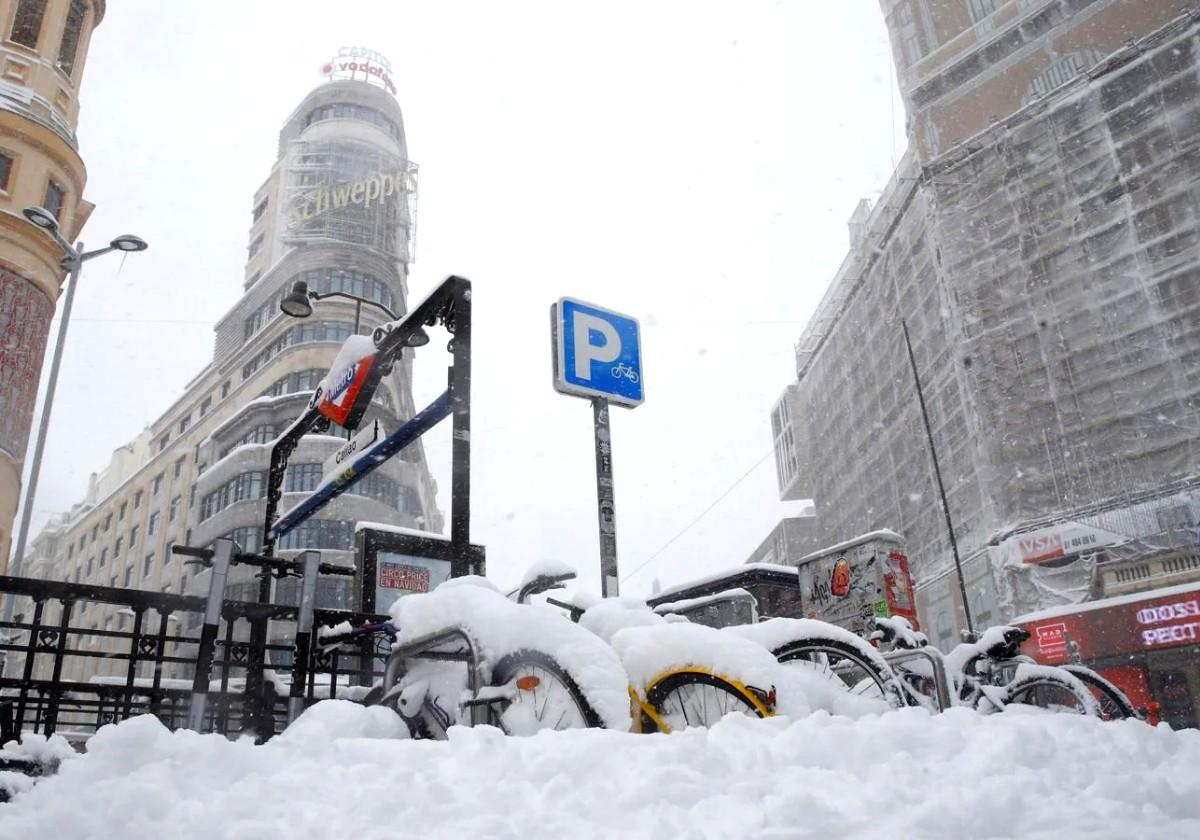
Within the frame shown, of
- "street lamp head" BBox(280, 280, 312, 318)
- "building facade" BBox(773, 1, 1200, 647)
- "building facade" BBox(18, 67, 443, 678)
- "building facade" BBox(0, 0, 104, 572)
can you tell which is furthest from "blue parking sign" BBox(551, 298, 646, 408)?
"building facade" BBox(18, 67, 443, 678)

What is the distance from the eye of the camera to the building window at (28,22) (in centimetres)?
2356

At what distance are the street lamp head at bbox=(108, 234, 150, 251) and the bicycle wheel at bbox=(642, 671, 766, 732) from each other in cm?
1613

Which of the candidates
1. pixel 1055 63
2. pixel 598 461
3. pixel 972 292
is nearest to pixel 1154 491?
pixel 972 292

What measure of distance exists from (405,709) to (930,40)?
50.8 metres

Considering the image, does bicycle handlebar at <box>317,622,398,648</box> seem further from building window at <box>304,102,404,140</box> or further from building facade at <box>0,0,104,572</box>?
building window at <box>304,102,404,140</box>

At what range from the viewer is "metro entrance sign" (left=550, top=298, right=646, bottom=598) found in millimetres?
6094

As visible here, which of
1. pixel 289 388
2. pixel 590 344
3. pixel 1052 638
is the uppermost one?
pixel 289 388

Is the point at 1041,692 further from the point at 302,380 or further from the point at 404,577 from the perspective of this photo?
the point at 302,380

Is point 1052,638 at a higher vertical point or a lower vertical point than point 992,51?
lower

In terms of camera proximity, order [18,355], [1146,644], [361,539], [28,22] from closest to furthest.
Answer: [361,539] < [18,355] < [28,22] < [1146,644]

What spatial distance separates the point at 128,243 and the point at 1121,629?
2858 cm

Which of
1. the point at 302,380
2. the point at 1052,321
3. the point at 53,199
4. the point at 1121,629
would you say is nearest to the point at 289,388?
the point at 302,380

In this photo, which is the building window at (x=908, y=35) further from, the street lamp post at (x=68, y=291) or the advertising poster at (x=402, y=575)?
the advertising poster at (x=402, y=575)

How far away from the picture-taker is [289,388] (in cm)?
4756
